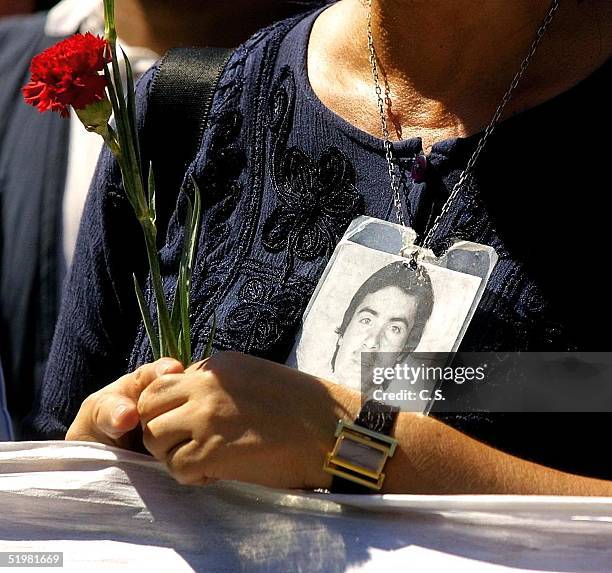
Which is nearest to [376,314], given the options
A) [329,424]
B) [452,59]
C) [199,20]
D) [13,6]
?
[329,424]

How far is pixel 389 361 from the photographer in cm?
138

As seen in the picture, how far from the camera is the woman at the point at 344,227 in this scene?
129 cm

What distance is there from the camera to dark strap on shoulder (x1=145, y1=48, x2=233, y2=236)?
1734 mm

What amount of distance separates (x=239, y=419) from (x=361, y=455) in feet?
0.47

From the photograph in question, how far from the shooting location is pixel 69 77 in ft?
3.99

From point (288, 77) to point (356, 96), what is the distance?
0.11m

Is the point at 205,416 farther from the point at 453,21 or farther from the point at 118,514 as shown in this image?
the point at 453,21

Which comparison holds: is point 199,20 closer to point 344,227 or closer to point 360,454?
point 344,227

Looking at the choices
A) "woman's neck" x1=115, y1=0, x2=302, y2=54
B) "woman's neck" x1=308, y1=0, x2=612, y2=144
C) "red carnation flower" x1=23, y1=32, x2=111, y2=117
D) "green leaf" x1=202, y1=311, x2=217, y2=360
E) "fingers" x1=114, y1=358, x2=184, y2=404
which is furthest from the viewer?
"woman's neck" x1=115, y1=0, x2=302, y2=54

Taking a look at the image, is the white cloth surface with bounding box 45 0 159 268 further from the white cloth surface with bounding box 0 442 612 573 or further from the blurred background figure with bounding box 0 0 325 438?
the white cloth surface with bounding box 0 442 612 573

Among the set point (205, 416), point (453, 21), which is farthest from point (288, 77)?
point (205, 416)

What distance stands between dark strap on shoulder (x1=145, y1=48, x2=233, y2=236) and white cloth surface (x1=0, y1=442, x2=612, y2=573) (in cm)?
49

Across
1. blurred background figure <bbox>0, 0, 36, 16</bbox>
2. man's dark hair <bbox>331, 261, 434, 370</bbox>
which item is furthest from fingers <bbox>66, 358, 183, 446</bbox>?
blurred background figure <bbox>0, 0, 36, 16</bbox>

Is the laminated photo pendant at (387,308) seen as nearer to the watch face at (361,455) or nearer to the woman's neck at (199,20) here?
the watch face at (361,455)
